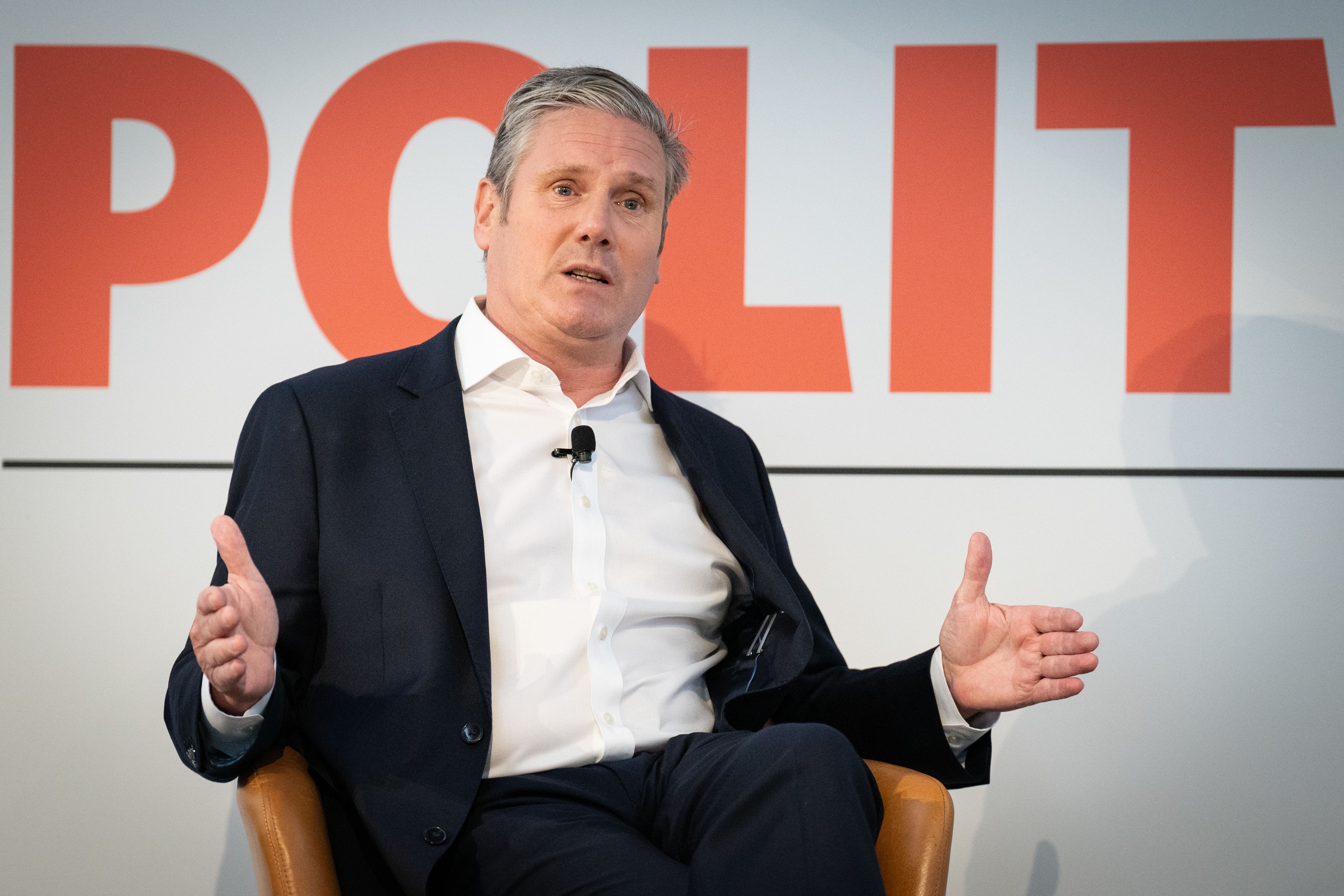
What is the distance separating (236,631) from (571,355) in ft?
2.85

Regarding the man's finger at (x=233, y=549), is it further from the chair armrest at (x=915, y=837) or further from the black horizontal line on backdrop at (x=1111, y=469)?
the black horizontal line on backdrop at (x=1111, y=469)

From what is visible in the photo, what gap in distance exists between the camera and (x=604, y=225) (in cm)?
198

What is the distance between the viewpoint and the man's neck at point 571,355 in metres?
2.04

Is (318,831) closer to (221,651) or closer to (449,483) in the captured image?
(221,651)

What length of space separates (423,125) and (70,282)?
0.97 metres

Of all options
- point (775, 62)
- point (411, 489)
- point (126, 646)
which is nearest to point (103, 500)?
point (126, 646)

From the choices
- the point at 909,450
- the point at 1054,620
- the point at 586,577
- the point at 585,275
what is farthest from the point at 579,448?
the point at 909,450

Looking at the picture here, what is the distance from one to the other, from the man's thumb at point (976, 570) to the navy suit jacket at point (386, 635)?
208mm

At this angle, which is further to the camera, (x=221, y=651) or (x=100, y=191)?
(x=100, y=191)

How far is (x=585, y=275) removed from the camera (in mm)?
1989

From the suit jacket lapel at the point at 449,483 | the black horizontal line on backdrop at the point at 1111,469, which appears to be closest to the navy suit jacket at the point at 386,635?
the suit jacket lapel at the point at 449,483

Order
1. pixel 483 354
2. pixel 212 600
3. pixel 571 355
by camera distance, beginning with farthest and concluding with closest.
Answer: pixel 571 355 → pixel 483 354 → pixel 212 600

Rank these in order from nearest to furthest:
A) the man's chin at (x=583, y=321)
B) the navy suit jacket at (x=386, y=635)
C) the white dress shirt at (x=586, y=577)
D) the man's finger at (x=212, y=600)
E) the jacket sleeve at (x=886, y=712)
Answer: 1. the man's finger at (x=212, y=600)
2. the navy suit jacket at (x=386, y=635)
3. the white dress shirt at (x=586, y=577)
4. the jacket sleeve at (x=886, y=712)
5. the man's chin at (x=583, y=321)

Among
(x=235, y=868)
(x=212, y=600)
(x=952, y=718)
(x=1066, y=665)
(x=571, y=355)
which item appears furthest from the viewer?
(x=235, y=868)
